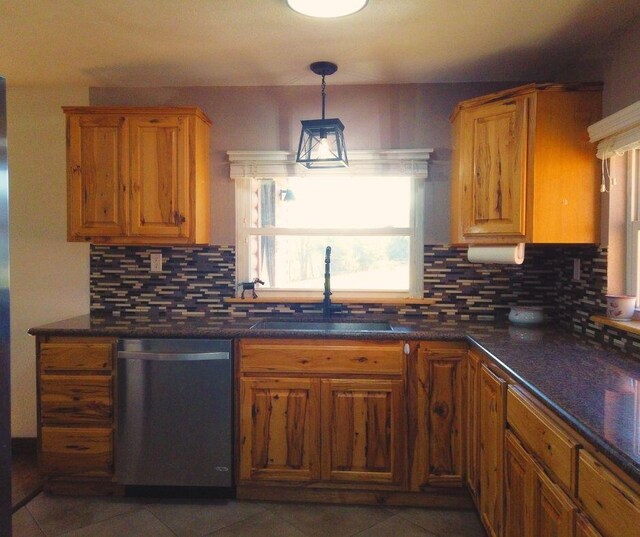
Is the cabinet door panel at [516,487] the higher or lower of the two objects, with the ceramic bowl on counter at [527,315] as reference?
lower

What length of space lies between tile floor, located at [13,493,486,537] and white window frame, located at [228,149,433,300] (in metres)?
1.20

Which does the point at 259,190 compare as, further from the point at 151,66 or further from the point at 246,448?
the point at 246,448

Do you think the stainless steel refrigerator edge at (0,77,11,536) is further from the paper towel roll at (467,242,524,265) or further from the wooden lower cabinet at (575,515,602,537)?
the paper towel roll at (467,242,524,265)

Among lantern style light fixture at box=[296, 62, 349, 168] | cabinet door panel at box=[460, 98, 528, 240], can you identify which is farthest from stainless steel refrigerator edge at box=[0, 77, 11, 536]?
cabinet door panel at box=[460, 98, 528, 240]

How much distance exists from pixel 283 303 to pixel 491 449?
4.83ft

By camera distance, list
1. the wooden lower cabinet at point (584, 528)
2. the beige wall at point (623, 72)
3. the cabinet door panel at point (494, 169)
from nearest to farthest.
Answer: the wooden lower cabinet at point (584, 528) → the beige wall at point (623, 72) → the cabinet door panel at point (494, 169)

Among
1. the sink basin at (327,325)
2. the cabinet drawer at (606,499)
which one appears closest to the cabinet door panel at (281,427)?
the sink basin at (327,325)

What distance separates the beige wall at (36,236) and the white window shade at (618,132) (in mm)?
2899

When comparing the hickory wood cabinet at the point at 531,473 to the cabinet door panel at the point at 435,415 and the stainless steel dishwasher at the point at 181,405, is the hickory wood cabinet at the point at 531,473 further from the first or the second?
the stainless steel dishwasher at the point at 181,405

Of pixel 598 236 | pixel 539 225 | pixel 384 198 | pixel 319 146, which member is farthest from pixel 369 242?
pixel 598 236

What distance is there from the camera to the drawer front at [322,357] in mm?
2365

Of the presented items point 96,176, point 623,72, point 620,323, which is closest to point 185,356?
point 96,176

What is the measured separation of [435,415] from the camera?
2.36 meters

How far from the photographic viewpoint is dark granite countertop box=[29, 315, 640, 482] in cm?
116
